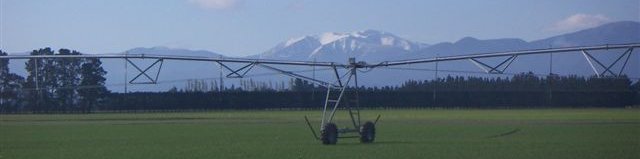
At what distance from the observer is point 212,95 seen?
9788 cm

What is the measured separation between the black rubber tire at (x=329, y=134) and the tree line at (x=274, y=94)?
55.0 metres

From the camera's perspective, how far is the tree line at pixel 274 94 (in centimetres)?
8850

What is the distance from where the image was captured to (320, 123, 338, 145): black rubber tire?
3119 cm

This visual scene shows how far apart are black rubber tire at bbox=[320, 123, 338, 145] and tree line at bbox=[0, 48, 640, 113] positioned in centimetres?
5498

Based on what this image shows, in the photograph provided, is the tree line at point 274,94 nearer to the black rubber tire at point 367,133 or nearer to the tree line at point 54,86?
the tree line at point 54,86

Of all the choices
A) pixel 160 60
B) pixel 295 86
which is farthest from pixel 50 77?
pixel 160 60

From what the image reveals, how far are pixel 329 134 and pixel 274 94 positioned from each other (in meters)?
70.7

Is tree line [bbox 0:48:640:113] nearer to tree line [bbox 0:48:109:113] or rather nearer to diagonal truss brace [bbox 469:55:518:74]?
tree line [bbox 0:48:109:113]

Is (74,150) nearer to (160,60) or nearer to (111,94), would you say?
(160,60)

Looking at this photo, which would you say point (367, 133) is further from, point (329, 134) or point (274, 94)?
point (274, 94)

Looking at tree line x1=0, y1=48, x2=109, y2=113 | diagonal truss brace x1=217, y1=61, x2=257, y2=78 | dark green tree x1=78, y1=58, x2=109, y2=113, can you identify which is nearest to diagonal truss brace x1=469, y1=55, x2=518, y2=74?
diagonal truss brace x1=217, y1=61, x2=257, y2=78

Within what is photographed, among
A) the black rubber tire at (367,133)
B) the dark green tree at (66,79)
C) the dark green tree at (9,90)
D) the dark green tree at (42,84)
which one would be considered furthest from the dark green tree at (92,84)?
the black rubber tire at (367,133)

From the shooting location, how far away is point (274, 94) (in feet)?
334

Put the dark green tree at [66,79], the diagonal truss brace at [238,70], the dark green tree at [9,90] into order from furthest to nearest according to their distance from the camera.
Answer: the dark green tree at [66,79]
the dark green tree at [9,90]
the diagonal truss brace at [238,70]
